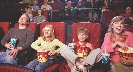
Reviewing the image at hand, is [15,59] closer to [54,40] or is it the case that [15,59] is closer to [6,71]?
[54,40]

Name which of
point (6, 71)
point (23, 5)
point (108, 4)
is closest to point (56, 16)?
point (23, 5)

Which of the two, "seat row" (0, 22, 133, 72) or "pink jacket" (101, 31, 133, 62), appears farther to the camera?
Answer: "seat row" (0, 22, 133, 72)

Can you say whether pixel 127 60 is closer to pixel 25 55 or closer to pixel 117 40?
pixel 117 40

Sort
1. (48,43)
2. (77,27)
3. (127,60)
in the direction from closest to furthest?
(127,60) → (48,43) → (77,27)

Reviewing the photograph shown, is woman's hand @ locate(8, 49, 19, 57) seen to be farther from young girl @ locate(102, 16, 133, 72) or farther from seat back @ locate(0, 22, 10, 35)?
young girl @ locate(102, 16, 133, 72)

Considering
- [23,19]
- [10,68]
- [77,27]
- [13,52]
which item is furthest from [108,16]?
[10,68]

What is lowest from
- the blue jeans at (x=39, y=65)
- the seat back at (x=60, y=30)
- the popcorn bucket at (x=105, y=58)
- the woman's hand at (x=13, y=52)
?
the blue jeans at (x=39, y=65)

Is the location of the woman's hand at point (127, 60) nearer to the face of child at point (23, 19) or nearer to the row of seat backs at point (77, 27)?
the row of seat backs at point (77, 27)

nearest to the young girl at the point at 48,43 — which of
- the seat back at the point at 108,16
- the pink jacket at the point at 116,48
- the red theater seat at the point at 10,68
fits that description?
the pink jacket at the point at 116,48

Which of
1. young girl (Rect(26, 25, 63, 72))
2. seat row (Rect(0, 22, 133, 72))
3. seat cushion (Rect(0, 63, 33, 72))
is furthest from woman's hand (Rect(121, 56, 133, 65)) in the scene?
seat cushion (Rect(0, 63, 33, 72))

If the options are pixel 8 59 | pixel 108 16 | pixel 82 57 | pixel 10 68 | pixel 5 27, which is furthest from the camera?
pixel 108 16

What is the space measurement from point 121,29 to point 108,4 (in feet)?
18.0

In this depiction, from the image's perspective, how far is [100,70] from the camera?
2930mm

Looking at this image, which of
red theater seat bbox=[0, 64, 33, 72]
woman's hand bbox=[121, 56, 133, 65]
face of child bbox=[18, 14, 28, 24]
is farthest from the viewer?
face of child bbox=[18, 14, 28, 24]
